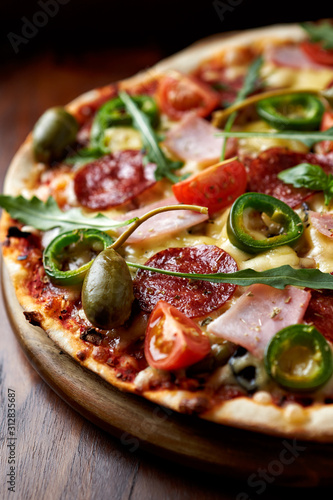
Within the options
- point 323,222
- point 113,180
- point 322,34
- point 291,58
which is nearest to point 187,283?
point 323,222

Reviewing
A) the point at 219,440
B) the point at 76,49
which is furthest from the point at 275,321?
the point at 76,49

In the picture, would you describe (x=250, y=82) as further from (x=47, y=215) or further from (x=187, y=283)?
(x=187, y=283)

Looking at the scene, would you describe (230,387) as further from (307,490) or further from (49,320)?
(49,320)

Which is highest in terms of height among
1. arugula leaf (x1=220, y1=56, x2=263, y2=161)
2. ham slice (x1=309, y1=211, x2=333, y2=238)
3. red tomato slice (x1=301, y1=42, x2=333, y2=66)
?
arugula leaf (x1=220, y1=56, x2=263, y2=161)

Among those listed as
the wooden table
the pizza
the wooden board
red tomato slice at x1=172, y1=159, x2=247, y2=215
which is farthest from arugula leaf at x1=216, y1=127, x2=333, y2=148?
the wooden table

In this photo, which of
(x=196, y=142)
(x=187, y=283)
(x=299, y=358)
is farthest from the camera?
(x=196, y=142)

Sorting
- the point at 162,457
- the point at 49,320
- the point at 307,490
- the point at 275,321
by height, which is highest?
the point at 49,320

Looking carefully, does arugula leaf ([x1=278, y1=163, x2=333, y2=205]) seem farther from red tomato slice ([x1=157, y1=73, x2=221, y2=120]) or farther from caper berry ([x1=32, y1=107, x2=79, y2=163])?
caper berry ([x1=32, y1=107, x2=79, y2=163])
